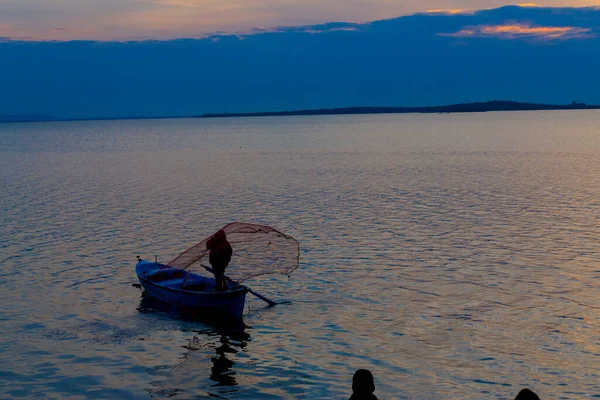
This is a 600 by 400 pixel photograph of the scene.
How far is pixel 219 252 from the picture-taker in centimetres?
2609

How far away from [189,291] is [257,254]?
10.2 ft

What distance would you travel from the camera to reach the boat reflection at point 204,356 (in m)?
19.8

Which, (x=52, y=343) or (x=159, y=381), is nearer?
(x=159, y=381)

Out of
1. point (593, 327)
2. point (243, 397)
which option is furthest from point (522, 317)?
point (243, 397)

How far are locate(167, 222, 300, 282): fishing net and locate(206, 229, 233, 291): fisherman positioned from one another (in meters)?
0.95

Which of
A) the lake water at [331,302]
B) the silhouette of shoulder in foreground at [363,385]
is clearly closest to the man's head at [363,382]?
the silhouette of shoulder in foreground at [363,385]

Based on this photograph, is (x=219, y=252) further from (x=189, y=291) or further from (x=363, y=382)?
(x=363, y=382)

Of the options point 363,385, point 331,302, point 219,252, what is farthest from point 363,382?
point 331,302

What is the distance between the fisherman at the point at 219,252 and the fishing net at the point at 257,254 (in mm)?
945

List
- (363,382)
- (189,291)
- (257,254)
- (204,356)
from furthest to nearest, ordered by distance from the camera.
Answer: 1. (257,254)
2. (189,291)
3. (204,356)
4. (363,382)

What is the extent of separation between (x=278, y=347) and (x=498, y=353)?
6.90m

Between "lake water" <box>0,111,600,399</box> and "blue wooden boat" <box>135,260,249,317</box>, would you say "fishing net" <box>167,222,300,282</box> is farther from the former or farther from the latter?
"lake water" <box>0,111,600,399</box>

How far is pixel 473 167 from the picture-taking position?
89.1 metres

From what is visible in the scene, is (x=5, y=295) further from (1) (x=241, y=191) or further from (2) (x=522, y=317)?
(1) (x=241, y=191)
